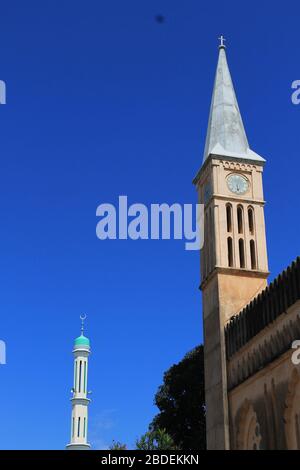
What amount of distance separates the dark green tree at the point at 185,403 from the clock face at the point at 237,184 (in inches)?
479

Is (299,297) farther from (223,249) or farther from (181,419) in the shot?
(181,419)

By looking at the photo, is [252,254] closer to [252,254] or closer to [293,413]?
[252,254]

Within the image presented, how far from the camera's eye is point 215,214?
29625 mm

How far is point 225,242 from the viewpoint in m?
29.2

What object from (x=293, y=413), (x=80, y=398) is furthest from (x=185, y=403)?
(x=80, y=398)

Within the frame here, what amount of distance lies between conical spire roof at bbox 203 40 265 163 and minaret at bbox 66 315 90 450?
51474mm

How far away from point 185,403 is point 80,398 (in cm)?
4161

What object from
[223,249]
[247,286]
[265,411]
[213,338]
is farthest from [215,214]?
[265,411]

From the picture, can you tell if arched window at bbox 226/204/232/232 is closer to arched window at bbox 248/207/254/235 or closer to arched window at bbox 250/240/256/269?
arched window at bbox 248/207/254/235

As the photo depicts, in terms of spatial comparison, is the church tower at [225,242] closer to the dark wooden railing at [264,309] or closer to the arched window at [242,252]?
the arched window at [242,252]

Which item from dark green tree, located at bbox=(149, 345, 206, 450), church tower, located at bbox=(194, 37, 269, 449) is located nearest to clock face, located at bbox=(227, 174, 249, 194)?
church tower, located at bbox=(194, 37, 269, 449)

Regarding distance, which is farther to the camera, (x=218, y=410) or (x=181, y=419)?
(x=181, y=419)
